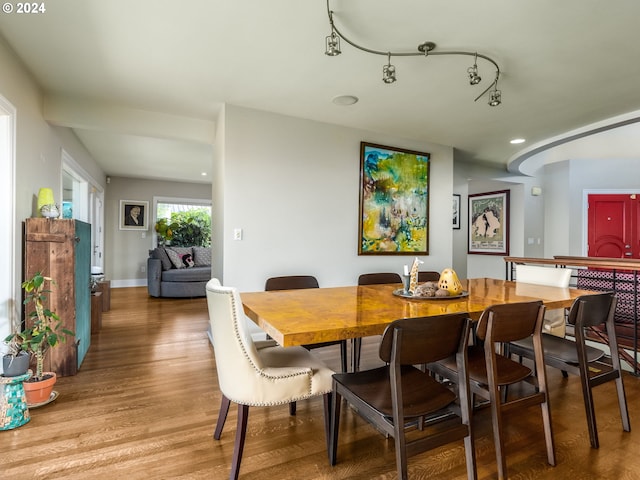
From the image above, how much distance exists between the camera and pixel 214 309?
154 cm

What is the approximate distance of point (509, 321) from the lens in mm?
1571

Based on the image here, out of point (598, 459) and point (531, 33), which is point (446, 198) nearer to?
point (531, 33)

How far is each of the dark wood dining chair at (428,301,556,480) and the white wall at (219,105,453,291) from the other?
2102 millimetres

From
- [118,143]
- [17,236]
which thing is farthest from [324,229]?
[118,143]

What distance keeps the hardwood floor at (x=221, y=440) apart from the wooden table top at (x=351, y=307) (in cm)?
70

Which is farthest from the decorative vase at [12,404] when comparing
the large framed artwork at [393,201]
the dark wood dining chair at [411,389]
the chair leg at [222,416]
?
the large framed artwork at [393,201]

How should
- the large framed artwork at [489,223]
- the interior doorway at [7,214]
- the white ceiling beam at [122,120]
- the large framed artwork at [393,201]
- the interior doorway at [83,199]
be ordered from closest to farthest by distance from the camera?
the interior doorway at [7,214]
the white ceiling beam at [122,120]
the large framed artwork at [393,201]
the interior doorway at [83,199]
the large framed artwork at [489,223]

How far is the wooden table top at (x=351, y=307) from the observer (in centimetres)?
136

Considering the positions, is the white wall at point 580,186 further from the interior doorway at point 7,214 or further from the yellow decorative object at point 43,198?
the interior doorway at point 7,214

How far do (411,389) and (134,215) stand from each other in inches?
295

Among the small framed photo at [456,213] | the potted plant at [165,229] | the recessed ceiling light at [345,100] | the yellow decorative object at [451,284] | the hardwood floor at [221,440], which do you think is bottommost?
the hardwood floor at [221,440]

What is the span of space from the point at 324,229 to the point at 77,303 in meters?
2.30

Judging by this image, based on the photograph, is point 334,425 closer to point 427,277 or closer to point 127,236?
point 427,277

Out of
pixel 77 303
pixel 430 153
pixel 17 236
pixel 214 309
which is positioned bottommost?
pixel 77 303
